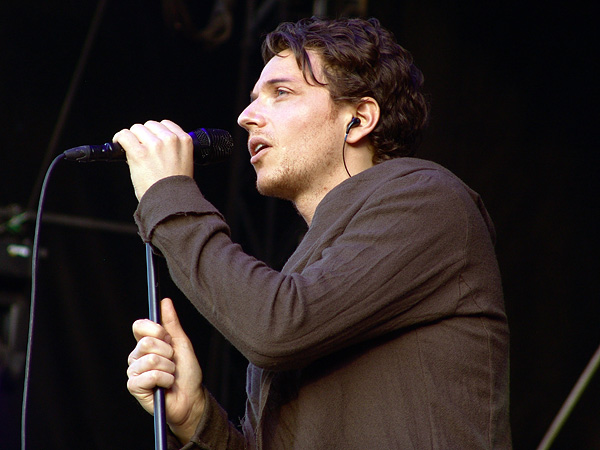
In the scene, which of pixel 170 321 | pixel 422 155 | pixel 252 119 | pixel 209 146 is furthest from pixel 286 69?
pixel 422 155

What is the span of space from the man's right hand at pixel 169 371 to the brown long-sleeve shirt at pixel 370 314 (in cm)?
16

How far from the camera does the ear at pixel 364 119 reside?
213 cm

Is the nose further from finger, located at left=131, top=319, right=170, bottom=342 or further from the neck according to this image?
finger, located at left=131, top=319, right=170, bottom=342

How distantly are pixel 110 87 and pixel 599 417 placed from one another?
2776mm

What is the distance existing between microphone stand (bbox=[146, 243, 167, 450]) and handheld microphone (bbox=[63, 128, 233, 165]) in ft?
0.72

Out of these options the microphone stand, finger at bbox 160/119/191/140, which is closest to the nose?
finger at bbox 160/119/191/140

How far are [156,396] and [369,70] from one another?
3.87 feet

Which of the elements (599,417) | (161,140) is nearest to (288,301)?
(161,140)

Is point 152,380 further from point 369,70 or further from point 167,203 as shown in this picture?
point 369,70

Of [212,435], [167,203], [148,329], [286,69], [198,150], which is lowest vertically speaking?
[212,435]

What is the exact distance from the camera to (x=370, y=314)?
4.74ft

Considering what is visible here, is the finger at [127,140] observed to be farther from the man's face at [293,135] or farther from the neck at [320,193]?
the neck at [320,193]

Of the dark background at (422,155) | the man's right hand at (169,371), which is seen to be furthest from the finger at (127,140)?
the dark background at (422,155)

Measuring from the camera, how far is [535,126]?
143 inches
